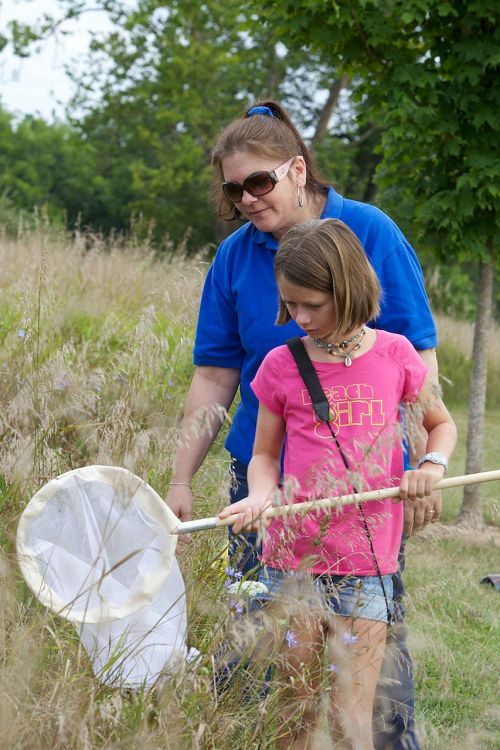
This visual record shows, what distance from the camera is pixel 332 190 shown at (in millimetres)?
2951

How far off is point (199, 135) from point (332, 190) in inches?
964

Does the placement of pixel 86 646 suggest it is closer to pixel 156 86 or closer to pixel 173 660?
pixel 173 660

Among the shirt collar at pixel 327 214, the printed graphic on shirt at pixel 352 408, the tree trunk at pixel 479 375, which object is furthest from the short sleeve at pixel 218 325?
the tree trunk at pixel 479 375

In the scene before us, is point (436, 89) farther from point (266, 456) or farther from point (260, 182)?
point (266, 456)

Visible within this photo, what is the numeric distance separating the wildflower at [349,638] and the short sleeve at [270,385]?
2.01 ft

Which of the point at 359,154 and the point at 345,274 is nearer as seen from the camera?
the point at 345,274

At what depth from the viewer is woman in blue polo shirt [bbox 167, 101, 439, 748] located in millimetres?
2789

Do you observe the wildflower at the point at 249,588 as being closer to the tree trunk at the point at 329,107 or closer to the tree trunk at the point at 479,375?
the tree trunk at the point at 479,375

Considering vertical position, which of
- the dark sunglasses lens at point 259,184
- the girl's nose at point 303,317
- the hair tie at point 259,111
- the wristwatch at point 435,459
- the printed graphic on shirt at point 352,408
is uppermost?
the hair tie at point 259,111

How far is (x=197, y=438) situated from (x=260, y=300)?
1.49 ft

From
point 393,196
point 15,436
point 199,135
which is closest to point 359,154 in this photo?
point 199,135

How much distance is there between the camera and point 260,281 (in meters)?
2.94

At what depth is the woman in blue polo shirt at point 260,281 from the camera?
2.79 meters

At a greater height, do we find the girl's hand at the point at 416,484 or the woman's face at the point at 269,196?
the woman's face at the point at 269,196
